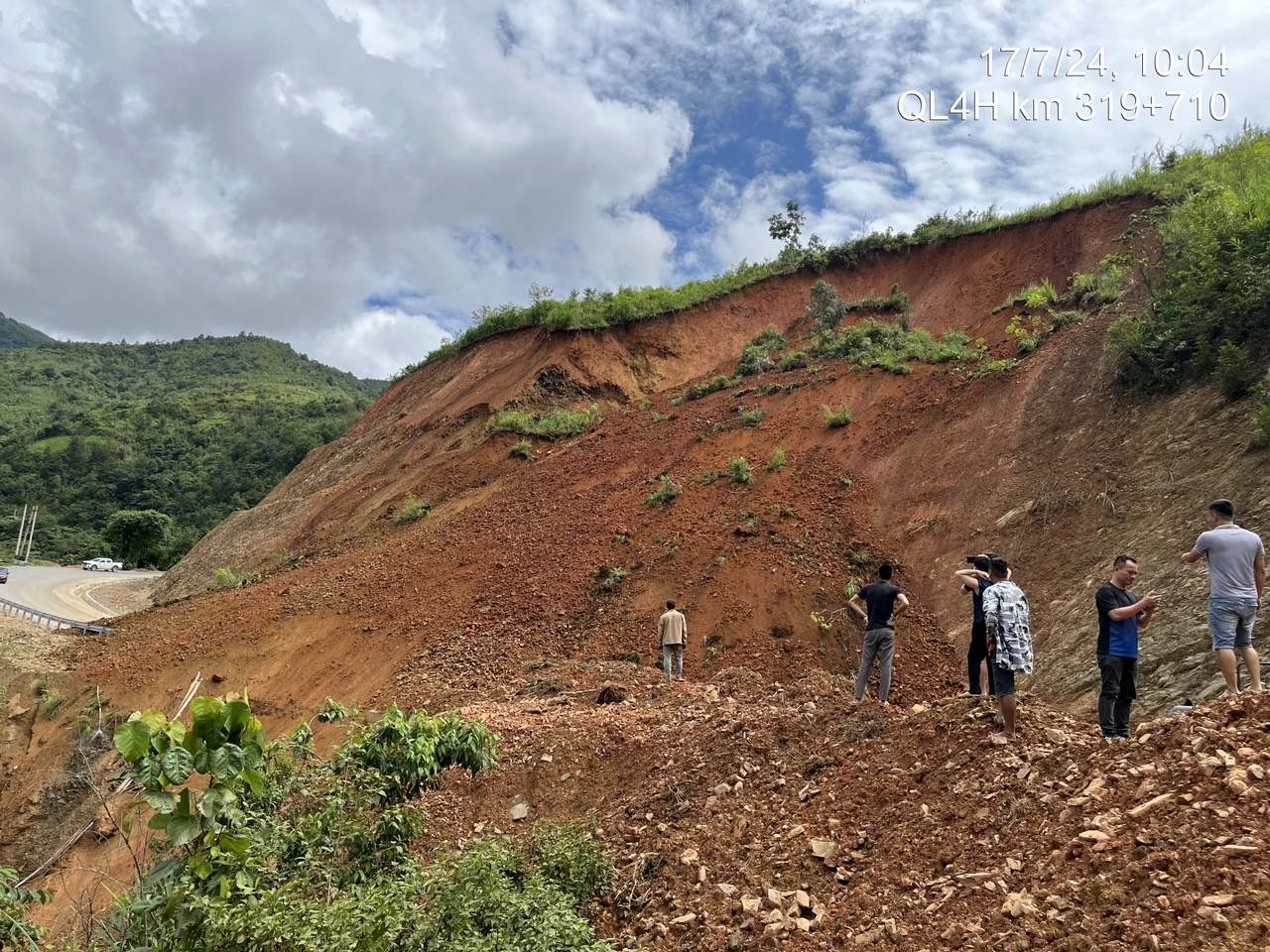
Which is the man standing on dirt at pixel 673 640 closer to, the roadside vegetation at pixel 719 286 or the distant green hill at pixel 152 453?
the roadside vegetation at pixel 719 286

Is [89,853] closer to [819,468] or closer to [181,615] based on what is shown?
[181,615]

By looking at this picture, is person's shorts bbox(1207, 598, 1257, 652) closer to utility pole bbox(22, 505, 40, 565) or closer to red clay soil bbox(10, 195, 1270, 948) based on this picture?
red clay soil bbox(10, 195, 1270, 948)

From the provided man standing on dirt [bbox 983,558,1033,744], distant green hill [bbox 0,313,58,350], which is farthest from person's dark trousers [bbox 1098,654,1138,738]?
distant green hill [bbox 0,313,58,350]

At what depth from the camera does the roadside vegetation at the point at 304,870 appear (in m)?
3.71

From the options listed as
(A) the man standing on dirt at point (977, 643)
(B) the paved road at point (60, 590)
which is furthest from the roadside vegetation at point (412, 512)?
(A) the man standing on dirt at point (977, 643)

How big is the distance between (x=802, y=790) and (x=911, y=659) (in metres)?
4.27

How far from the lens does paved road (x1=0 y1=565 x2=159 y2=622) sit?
76.0ft

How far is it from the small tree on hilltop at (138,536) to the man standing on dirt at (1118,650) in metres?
49.0

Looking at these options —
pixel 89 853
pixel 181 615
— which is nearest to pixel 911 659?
pixel 89 853

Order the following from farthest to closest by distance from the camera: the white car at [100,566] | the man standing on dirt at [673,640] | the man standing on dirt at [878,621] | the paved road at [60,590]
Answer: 1. the white car at [100,566]
2. the paved road at [60,590]
3. the man standing on dirt at [673,640]
4. the man standing on dirt at [878,621]

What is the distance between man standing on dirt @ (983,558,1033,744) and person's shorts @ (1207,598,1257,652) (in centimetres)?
120

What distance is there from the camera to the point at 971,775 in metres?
4.32

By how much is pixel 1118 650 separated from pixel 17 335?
546ft

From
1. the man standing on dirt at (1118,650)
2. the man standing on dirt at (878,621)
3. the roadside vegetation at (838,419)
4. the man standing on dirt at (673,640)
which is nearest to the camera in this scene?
the man standing on dirt at (1118,650)
